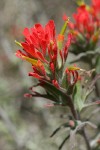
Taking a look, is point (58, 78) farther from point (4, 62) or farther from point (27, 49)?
point (4, 62)

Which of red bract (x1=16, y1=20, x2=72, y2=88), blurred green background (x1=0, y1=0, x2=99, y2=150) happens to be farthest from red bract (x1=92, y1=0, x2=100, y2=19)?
blurred green background (x1=0, y1=0, x2=99, y2=150)

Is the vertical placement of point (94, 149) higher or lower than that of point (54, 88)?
lower

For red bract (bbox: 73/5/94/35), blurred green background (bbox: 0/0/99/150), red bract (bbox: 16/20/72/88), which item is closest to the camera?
red bract (bbox: 16/20/72/88)

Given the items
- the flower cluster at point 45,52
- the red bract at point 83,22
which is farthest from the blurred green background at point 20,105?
the flower cluster at point 45,52

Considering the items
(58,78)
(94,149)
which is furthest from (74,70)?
(94,149)

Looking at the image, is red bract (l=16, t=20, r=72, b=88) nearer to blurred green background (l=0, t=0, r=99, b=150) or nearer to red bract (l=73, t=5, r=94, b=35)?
red bract (l=73, t=5, r=94, b=35)
